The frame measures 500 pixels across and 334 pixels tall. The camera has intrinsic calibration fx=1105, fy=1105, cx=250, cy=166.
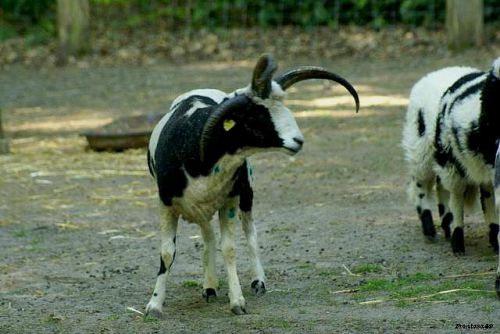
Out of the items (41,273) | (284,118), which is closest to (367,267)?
(284,118)

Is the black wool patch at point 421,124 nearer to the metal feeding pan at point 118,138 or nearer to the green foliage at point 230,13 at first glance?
the metal feeding pan at point 118,138

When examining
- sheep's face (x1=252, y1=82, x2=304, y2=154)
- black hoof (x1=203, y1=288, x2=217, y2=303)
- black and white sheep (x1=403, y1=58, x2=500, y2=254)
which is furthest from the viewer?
black and white sheep (x1=403, y1=58, x2=500, y2=254)

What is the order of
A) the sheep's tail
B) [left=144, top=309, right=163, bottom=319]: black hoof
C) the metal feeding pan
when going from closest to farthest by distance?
[left=144, top=309, right=163, bottom=319]: black hoof
the sheep's tail
the metal feeding pan

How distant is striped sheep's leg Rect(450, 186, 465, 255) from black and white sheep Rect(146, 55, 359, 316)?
158 cm

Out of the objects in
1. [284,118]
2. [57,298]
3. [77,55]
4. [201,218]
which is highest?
[284,118]

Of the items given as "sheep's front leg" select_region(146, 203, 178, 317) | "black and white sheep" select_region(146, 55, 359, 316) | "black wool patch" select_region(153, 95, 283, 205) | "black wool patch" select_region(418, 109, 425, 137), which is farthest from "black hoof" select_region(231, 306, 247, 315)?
"black wool patch" select_region(418, 109, 425, 137)

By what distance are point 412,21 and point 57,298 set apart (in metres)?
13.6

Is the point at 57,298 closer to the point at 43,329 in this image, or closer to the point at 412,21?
the point at 43,329

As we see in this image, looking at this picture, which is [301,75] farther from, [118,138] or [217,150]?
[118,138]

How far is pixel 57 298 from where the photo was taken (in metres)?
6.89

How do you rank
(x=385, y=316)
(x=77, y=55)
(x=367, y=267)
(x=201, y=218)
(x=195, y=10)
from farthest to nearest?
(x=195, y=10) < (x=77, y=55) < (x=367, y=267) < (x=201, y=218) < (x=385, y=316)

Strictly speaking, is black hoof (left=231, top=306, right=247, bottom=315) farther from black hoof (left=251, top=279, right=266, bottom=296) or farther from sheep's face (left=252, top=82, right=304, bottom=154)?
sheep's face (left=252, top=82, right=304, bottom=154)

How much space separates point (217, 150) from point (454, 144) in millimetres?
2109

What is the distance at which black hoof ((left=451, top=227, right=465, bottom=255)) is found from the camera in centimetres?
766
